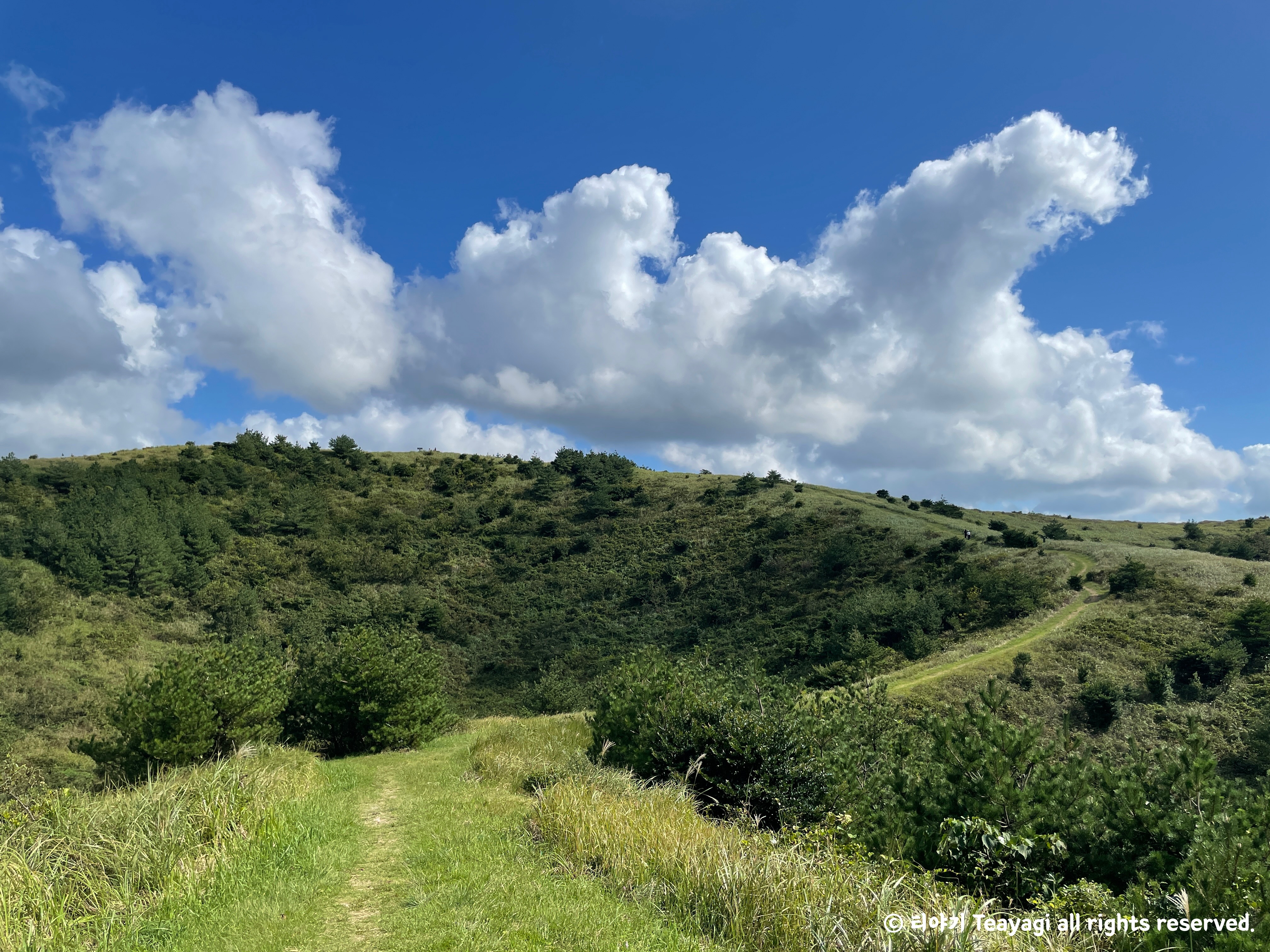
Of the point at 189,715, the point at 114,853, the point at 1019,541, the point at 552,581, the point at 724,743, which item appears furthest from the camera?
the point at 552,581

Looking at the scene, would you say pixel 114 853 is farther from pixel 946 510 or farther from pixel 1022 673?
pixel 946 510

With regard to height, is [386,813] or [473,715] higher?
[386,813]

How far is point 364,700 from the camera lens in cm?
2023

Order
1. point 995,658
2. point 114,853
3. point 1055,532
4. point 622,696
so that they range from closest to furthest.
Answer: point 114,853 → point 622,696 → point 995,658 → point 1055,532

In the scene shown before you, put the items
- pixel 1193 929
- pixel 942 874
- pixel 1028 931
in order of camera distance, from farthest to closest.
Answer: pixel 942 874 → pixel 1028 931 → pixel 1193 929

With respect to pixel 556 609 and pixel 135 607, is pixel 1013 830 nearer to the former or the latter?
pixel 556 609

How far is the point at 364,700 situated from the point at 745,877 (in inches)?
690

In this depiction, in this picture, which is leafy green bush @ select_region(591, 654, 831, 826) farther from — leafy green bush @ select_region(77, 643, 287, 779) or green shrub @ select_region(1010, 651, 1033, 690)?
green shrub @ select_region(1010, 651, 1033, 690)

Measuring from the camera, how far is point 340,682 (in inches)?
805

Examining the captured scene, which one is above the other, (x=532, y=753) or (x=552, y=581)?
(x=552, y=581)

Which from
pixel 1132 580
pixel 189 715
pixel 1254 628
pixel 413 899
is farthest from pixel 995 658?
pixel 189 715

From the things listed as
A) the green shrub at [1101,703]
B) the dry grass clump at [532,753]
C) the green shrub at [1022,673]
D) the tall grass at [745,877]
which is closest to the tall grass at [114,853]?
the tall grass at [745,877]

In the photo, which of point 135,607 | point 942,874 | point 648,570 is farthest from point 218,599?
point 942,874

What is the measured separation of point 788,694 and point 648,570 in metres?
44.2
